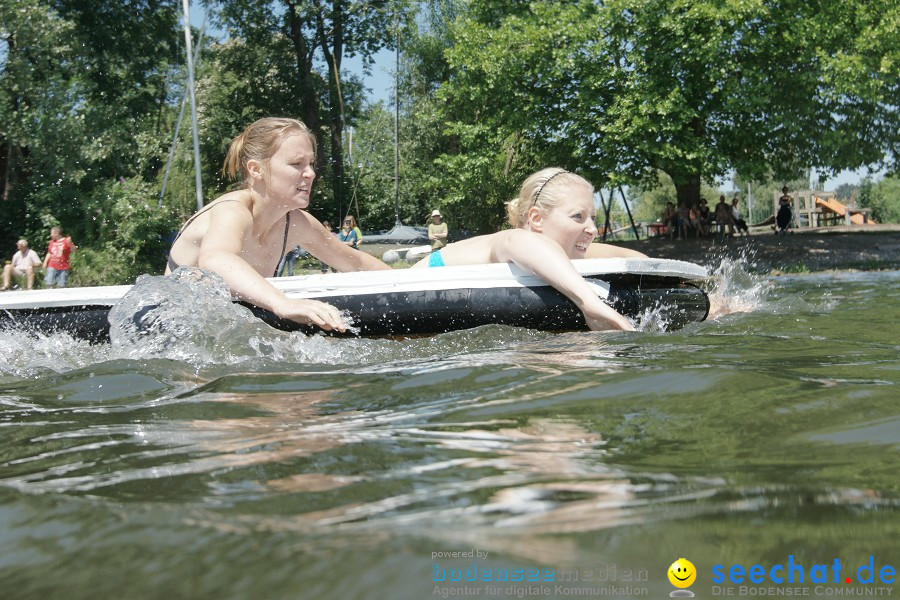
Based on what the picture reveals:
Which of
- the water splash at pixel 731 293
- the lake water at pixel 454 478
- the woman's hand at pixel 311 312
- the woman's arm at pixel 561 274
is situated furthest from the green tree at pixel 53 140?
the lake water at pixel 454 478

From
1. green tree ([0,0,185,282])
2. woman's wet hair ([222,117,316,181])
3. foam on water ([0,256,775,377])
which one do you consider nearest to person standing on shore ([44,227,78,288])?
green tree ([0,0,185,282])

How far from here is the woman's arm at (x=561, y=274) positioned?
421 cm

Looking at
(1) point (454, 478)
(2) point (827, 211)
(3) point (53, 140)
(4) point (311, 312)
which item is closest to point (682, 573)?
(1) point (454, 478)

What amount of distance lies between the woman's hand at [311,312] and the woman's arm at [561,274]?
1045 millimetres

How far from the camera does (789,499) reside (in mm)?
1453

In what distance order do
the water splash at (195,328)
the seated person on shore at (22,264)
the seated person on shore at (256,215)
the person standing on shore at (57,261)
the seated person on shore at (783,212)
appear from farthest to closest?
the seated person on shore at (783,212)
the seated person on shore at (22,264)
the person standing on shore at (57,261)
the seated person on shore at (256,215)
the water splash at (195,328)

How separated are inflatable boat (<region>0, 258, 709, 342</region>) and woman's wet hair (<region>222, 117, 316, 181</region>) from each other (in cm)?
79

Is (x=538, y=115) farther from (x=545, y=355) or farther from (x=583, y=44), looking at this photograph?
(x=545, y=355)

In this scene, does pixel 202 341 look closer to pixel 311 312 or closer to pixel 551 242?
pixel 311 312

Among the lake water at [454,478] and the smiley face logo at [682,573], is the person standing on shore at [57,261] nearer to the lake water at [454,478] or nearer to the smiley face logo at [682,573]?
the lake water at [454,478]

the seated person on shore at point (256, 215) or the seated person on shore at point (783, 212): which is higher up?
the seated person on shore at point (783, 212)

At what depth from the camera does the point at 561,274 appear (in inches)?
166

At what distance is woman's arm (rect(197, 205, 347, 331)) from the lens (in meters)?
3.92

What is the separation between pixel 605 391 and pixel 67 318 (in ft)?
10.3
